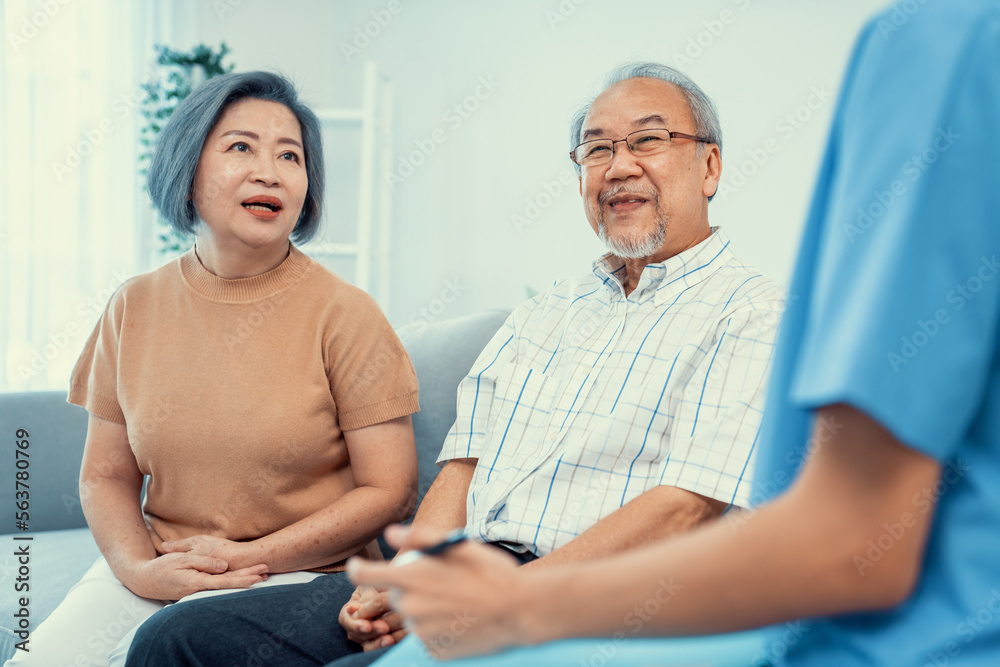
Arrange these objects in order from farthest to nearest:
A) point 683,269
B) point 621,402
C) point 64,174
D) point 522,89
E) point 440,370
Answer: point 522,89
point 64,174
point 440,370
point 683,269
point 621,402

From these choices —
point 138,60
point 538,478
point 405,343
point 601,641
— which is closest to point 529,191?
point 138,60

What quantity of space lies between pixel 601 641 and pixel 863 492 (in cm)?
22

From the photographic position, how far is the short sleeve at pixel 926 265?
39 cm

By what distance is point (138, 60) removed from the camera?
135 inches

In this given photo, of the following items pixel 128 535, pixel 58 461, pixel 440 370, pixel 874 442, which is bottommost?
pixel 58 461

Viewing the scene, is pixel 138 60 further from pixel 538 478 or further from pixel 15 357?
pixel 538 478

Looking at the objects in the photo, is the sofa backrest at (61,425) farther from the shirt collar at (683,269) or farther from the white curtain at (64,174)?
the white curtain at (64,174)

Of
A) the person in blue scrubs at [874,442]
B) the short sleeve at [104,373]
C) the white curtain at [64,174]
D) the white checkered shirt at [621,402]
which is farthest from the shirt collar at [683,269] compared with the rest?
the white curtain at [64,174]

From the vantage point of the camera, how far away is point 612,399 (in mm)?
1213

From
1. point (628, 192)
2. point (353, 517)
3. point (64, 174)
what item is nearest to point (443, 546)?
point (353, 517)

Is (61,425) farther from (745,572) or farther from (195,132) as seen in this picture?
(745,572)

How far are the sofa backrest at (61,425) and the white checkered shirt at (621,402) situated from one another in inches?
10.7

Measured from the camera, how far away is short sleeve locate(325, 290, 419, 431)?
1.39 metres

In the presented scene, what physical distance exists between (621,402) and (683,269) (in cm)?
28
